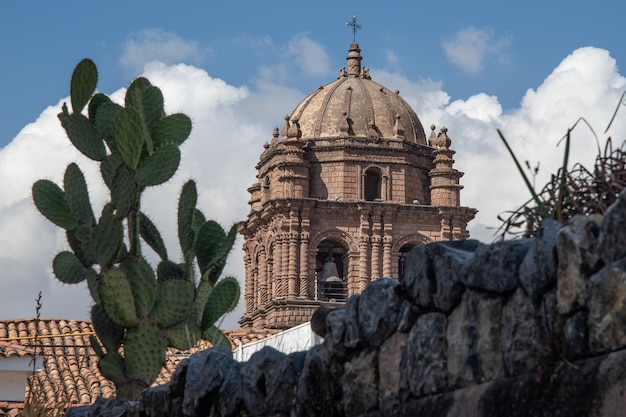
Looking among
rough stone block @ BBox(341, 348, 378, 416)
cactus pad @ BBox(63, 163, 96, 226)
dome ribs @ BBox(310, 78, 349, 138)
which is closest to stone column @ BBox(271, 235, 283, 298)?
dome ribs @ BBox(310, 78, 349, 138)

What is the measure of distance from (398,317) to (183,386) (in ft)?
6.10

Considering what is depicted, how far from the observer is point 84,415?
717 cm

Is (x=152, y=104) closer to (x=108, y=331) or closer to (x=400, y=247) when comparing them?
(x=108, y=331)

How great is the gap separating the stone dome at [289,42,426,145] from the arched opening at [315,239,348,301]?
351 cm

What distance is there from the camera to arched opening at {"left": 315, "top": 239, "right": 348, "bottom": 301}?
127 ft

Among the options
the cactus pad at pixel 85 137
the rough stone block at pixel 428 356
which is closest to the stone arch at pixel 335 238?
the cactus pad at pixel 85 137

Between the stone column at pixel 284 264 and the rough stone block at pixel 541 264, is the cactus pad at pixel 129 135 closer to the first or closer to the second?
the rough stone block at pixel 541 264

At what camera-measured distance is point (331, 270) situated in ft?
130

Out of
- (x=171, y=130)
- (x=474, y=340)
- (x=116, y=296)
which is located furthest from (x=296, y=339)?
(x=474, y=340)

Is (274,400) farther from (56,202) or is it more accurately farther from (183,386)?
(56,202)

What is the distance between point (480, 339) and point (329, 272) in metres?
36.0

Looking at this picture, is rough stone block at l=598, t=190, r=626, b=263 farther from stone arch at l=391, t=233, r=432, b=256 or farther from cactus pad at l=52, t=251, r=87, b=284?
stone arch at l=391, t=233, r=432, b=256

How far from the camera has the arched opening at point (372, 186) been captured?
41.3m

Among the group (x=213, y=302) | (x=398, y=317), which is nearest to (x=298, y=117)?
(x=213, y=302)
